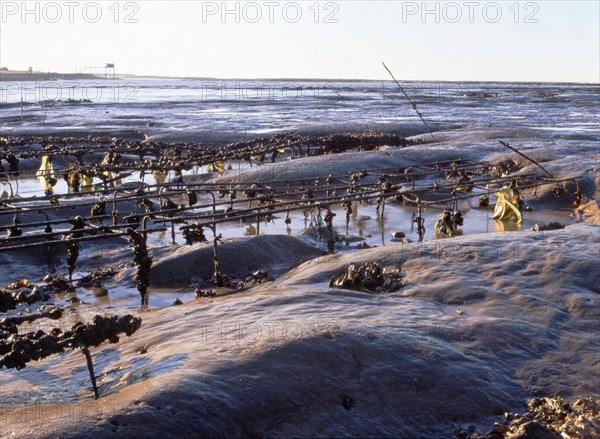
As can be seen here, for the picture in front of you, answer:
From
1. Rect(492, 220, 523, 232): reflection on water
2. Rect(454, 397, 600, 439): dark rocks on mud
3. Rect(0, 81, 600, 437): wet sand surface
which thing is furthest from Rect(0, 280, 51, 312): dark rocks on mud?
Rect(492, 220, 523, 232): reflection on water

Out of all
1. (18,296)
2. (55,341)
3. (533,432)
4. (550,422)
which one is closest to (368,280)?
(550,422)

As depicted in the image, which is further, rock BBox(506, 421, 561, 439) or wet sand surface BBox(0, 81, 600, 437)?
rock BBox(506, 421, 561, 439)

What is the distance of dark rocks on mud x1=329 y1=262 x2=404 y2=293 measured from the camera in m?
8.11

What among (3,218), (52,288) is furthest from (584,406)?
(3,218)

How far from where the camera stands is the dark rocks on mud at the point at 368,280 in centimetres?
811

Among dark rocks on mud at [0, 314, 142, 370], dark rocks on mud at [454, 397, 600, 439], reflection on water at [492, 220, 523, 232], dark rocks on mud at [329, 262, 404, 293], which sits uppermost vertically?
dark rocks on mud at [0, 314, 142, 370]

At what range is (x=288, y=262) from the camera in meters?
11.1

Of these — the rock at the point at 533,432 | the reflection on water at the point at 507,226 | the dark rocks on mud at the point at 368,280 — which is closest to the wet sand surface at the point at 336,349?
the dark rocks on mud at the point at 368,280

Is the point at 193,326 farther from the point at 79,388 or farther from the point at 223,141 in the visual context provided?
the point at 223,141

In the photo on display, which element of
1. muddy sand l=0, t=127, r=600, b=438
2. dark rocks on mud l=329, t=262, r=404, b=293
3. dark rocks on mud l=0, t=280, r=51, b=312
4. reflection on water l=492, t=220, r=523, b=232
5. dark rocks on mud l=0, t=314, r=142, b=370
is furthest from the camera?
reflection on water l=492, t=220, r=523, b=232

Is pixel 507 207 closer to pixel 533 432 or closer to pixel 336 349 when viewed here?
pixel 336 349

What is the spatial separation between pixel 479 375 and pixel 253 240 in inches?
235

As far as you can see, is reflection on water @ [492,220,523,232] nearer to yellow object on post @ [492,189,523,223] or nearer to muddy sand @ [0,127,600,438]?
yellow object on post @ [492,189,523,223]

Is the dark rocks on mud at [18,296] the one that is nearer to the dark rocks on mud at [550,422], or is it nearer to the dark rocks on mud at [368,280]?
the dark rocks on mud at [368,280]
